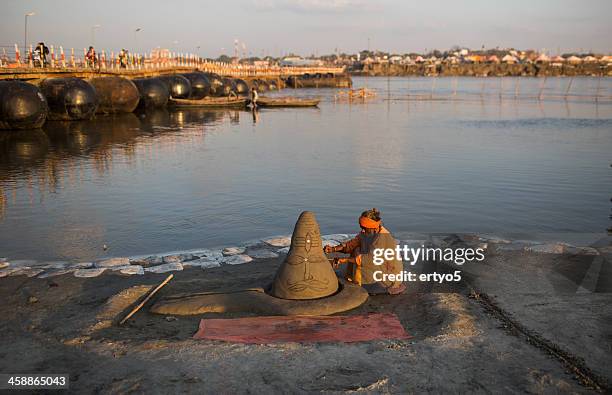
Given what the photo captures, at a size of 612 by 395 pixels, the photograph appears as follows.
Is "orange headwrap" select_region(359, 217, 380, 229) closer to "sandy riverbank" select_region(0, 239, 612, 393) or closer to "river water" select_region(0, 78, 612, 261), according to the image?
"sandy riverbank" select_region(0, 239, 612, 393)

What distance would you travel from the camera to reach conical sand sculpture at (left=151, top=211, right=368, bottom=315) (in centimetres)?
762

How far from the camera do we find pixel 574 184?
17859mm

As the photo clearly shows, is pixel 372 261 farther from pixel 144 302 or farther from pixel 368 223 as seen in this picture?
pixel 144 302

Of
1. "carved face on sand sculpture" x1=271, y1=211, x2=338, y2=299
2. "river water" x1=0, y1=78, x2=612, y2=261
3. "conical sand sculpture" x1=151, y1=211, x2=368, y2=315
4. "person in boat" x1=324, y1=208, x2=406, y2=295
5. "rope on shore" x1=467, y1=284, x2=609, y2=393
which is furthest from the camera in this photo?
"river water" x1=0, y1=78, x2=612, y2=261

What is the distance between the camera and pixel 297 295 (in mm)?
7812

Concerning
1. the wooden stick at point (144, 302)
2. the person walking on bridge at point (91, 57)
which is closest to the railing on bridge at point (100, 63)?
the person walking on bridge at point (91, 57)

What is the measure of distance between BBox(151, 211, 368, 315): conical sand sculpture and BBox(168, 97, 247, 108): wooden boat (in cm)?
3867

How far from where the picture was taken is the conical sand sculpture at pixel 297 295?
7625 millimetres

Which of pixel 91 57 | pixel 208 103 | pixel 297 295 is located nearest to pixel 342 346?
pixel 297 295

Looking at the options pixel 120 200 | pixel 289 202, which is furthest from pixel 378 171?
pixel 120 200

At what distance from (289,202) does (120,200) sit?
4537 millimetres

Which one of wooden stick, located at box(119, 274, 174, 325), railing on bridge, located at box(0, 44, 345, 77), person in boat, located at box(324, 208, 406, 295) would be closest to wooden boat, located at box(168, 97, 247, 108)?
railing on bridge, located at box(0, 44, 345, 77)

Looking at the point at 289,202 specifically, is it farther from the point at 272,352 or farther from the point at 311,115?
the point at 311,115

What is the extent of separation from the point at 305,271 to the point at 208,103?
3959cm
